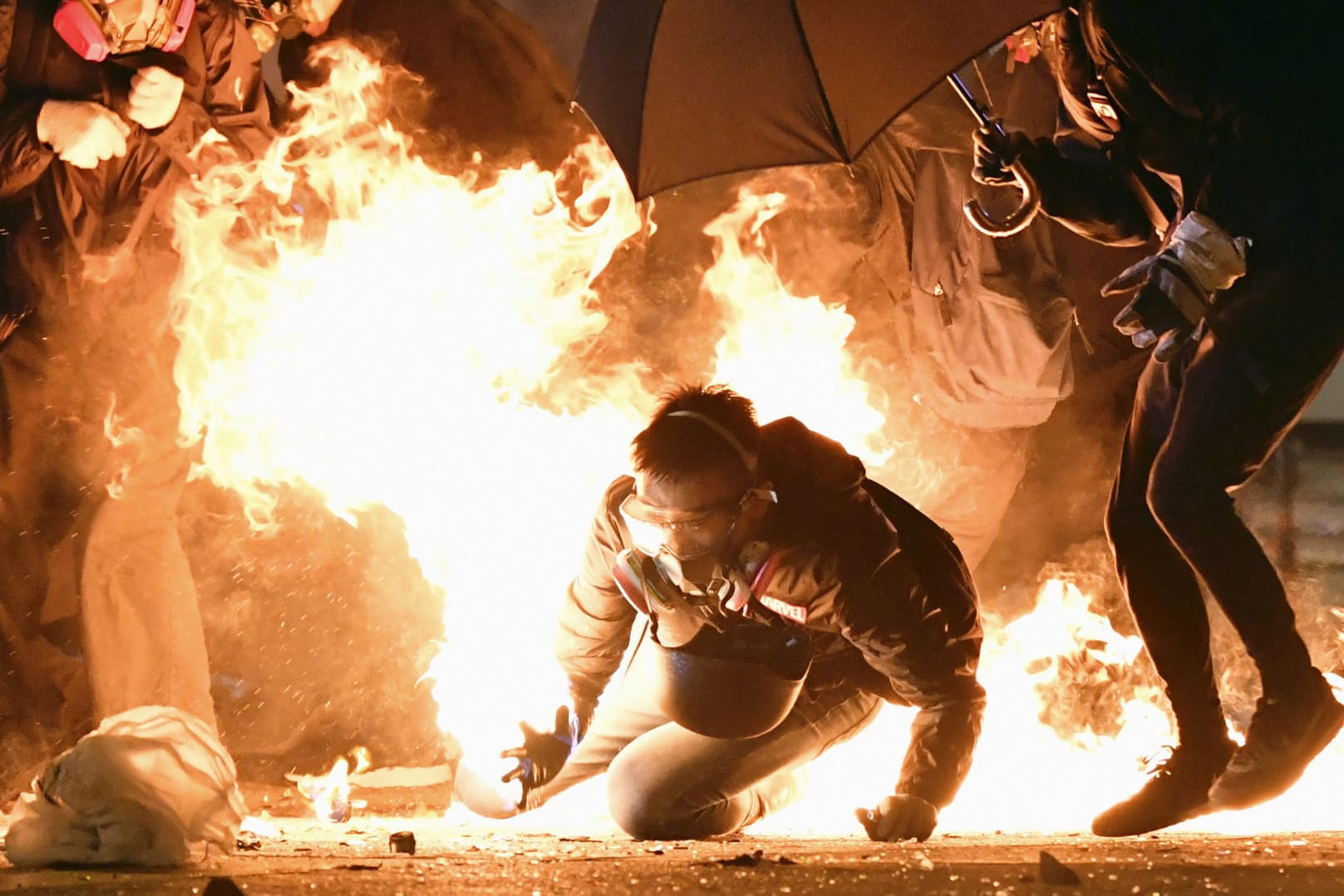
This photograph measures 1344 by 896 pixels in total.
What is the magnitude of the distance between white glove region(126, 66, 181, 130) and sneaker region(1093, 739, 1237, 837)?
4.65 meters

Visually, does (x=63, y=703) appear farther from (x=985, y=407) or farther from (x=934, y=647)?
(x=985, y=407)

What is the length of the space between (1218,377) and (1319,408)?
3708mm

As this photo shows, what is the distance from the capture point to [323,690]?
633cm

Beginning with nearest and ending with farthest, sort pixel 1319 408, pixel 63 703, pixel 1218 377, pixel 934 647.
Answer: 1. pixel 1218 377
2. pixel 934 647
3. pixel 63 703
4. pixel 1319 408

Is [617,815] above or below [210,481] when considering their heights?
below

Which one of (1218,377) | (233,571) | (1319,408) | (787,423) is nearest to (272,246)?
(233,571)

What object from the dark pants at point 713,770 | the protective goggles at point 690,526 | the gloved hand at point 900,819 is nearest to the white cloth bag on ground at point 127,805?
the dark pants at point 713,770

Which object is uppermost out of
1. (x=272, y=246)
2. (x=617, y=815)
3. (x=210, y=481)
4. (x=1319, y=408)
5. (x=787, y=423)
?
(x=272, y=246)

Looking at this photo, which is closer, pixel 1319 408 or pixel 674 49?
pixel 674 49

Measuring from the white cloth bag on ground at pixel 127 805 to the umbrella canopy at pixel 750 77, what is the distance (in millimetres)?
2294

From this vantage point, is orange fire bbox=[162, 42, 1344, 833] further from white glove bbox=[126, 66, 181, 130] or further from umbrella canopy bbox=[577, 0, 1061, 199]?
umbrella canopy bbox=[577, 0, 1061, 199]

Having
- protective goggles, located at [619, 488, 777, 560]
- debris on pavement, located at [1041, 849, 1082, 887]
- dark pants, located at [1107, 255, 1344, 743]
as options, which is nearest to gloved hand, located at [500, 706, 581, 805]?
protective goggles, located at [619, 488, 777, 560]

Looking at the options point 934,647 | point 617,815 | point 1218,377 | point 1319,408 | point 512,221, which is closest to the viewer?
point 1218,377

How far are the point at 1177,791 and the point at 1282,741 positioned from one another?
0.36 m
